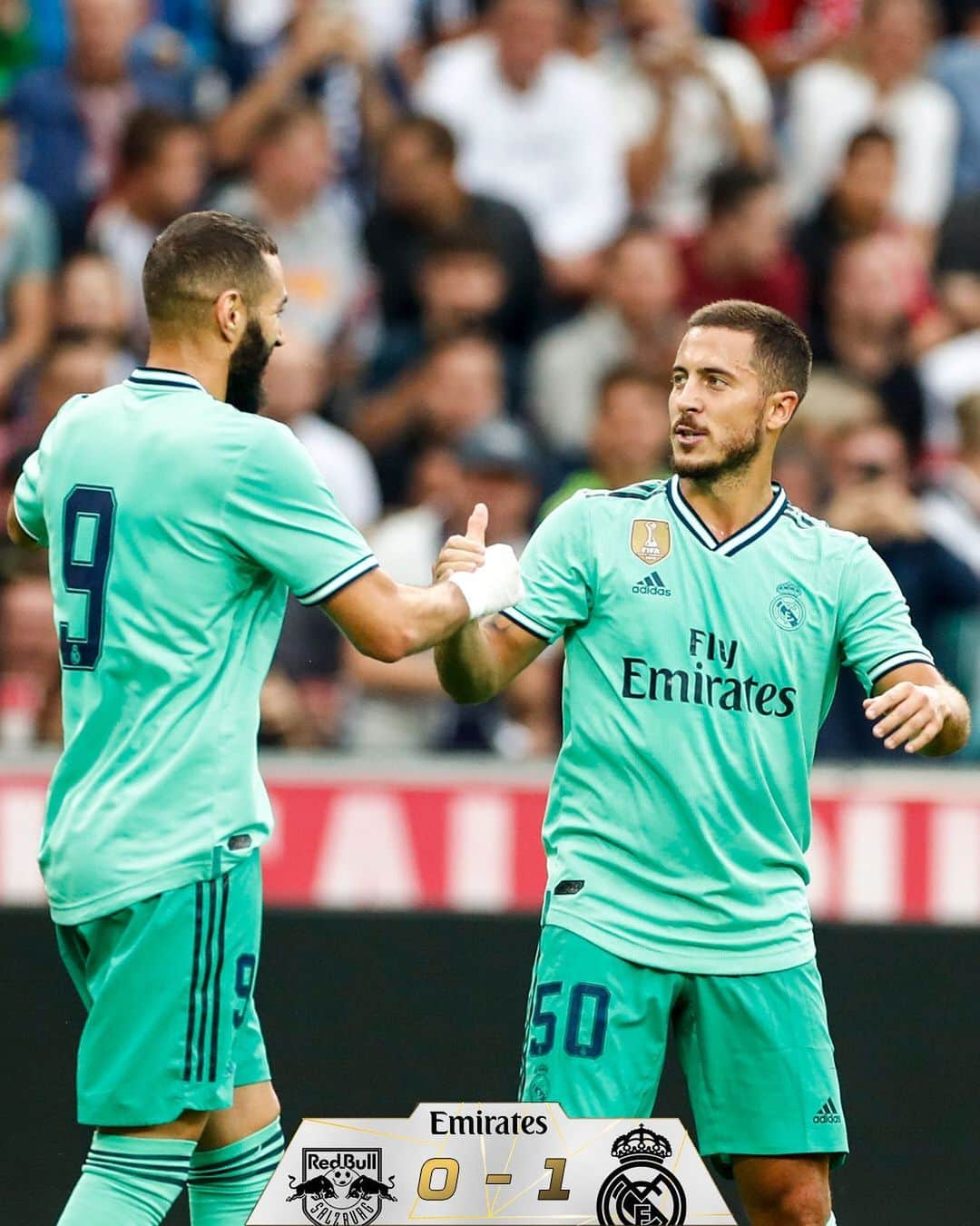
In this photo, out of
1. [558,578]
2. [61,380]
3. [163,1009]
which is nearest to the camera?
[163,1009]

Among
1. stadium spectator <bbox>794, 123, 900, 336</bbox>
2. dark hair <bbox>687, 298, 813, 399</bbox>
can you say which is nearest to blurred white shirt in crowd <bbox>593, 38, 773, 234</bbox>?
stadium spectator <bbox>794, 123, 900, 336</bbox>

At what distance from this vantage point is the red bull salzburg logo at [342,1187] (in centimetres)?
419

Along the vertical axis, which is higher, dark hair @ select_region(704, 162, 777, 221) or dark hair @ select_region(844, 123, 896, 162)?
dark hair @ select_region(844, 123, 896, 162)

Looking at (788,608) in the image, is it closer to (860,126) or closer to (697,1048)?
(697,1048)

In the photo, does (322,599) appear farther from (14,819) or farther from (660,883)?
(14,819)

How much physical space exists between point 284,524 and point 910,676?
4.24ft

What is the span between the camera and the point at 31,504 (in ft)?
14.8

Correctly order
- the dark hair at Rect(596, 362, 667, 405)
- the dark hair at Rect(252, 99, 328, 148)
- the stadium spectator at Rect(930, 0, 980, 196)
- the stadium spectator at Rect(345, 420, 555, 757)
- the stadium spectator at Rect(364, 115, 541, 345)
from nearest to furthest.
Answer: the stadium spectator at Rect(345, 420, 555, 757) → the dark hair at Rect(596, 362, 667, 405) → the stadium spectator at Rect(364, 115, 541, 345) → the dark hair at Rect(252, 99, 328, 148) → the stadium spectator at Rect(930, 0, 980, 196)

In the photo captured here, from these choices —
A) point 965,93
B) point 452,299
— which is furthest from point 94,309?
point 965,93

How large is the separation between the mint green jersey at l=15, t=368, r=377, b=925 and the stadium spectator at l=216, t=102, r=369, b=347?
16.7 ft

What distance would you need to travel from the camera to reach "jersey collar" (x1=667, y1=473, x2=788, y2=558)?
464cm

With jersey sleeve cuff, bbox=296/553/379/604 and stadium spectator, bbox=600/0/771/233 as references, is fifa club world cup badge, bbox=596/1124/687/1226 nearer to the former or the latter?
jersey sleeve cuff, bbox=296/553/379/604

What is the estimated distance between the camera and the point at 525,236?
917cm

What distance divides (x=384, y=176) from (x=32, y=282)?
152 cm
